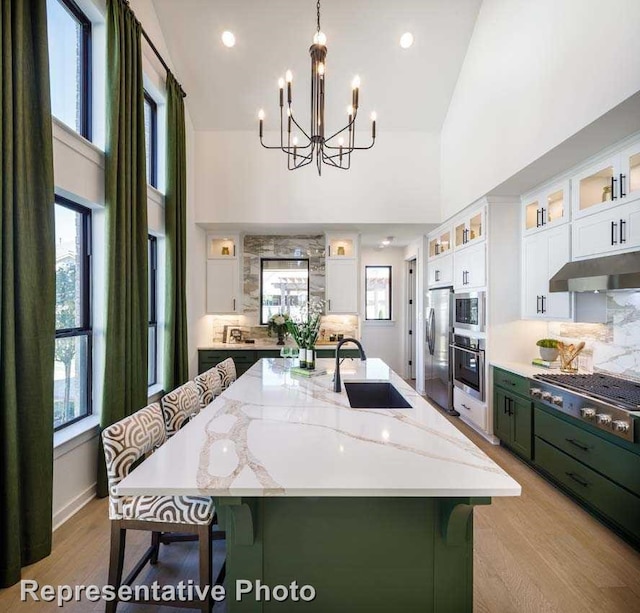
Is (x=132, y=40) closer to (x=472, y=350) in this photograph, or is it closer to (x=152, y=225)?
(x=152, y=225)

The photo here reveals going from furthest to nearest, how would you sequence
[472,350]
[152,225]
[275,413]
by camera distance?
[472,350]
[152,225]
[275,413]

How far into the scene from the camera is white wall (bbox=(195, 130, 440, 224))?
491 cm

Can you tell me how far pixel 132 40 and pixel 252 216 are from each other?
7.36ft

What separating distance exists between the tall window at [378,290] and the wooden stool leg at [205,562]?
566 centimetres

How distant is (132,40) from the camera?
3.09m

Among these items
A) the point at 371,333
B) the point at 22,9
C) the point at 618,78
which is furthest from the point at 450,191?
the point at 22,9

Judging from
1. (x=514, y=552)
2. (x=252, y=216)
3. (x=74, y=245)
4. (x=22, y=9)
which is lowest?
(x=514, y=552)

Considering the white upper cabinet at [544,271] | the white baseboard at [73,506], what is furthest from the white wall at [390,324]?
the white baseboard at [73,506]

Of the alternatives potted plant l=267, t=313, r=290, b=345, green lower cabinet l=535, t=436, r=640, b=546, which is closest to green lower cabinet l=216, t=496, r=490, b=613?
green lower cabinet l=535, t=436, r=640, b=546

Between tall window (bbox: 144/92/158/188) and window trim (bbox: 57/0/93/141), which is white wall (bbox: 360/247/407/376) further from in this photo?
window trim (bbox: 57/0/93/141)

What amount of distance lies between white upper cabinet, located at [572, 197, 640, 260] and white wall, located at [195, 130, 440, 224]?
7.47 feet

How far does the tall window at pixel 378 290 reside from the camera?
22.9 ft

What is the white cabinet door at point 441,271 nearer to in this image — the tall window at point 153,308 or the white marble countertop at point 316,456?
the white marble countertop at point 316,456

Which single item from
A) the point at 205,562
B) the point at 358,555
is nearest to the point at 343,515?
the point at 358,555
